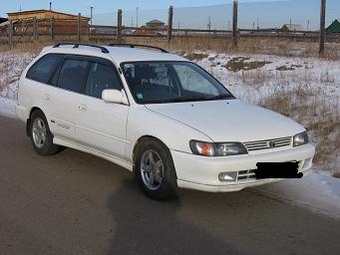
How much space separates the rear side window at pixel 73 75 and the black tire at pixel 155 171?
161 cm

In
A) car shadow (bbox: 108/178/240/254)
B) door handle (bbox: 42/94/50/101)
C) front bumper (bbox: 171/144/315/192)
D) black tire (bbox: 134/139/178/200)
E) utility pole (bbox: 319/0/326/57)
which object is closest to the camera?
car shadow (bbox: 108/178/240/254)

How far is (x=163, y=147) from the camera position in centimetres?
580

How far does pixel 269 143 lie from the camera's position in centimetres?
569

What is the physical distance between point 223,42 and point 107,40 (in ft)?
27.3

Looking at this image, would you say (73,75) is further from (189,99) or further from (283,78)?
(283,78)

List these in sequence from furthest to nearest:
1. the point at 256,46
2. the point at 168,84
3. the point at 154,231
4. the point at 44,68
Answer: the point at 256,46 → the point at 44,68 → the point at 168,84 → the point at 154,231

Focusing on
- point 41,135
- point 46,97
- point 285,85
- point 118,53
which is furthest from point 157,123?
point 285,85

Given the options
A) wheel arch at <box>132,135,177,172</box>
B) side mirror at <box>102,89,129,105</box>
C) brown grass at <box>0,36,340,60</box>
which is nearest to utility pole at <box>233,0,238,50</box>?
brown grass at <box>0,36,340,60</box>

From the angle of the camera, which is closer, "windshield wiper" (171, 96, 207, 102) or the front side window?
"windshield wiper" (171, 96, 207, 102)

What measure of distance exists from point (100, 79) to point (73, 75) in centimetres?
61

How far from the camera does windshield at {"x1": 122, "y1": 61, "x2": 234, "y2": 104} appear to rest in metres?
6.57

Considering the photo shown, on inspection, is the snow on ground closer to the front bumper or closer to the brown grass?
the front bumper

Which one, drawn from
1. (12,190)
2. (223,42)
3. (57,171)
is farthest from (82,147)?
(223,42)

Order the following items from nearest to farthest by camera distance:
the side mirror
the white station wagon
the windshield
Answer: the white station wagon
the side mirror
the windshield
